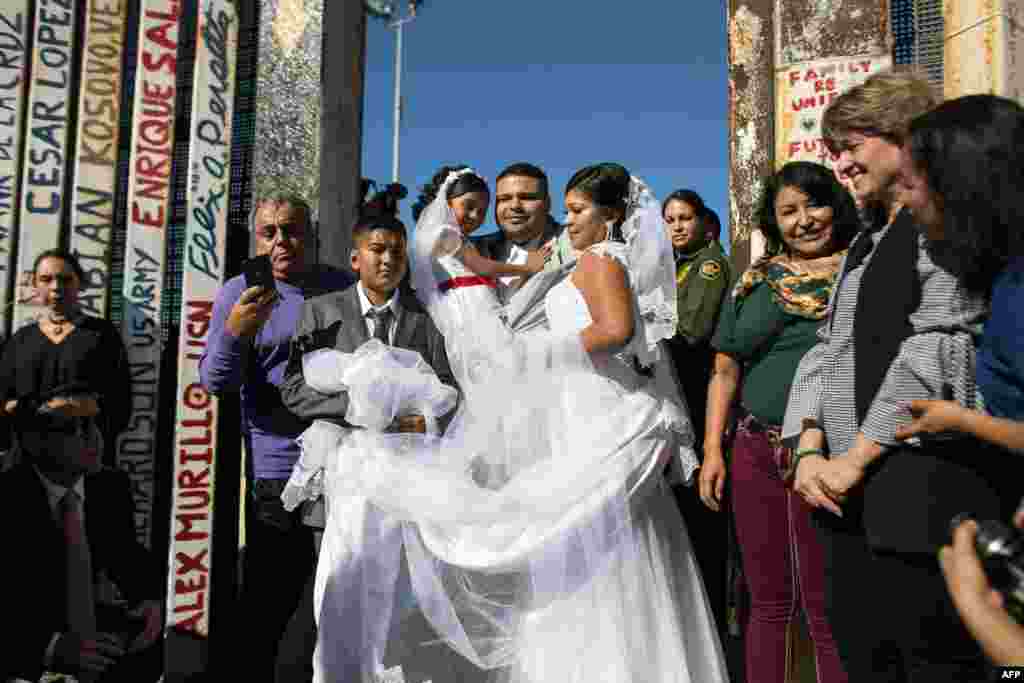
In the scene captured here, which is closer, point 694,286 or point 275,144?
point 694,286

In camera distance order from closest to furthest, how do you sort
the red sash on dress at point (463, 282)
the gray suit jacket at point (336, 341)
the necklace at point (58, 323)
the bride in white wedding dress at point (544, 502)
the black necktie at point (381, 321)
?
1. the bride in white wedding dress at point (544, 502)
2. the gray suit jacket at point (336, 341)
3. the black necktie at point (381, 321)
4. the red sash on dress at point (463, 282)
5. the necklace at point (58, 323)

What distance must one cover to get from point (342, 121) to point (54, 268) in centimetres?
148

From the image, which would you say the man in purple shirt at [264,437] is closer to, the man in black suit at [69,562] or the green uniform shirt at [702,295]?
the man in black suit at [69,562]

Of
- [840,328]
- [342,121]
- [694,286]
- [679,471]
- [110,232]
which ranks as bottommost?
[679,471]

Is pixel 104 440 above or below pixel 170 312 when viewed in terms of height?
below

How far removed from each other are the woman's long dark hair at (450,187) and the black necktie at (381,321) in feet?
2.05

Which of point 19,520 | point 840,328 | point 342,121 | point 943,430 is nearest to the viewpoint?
point 943,430

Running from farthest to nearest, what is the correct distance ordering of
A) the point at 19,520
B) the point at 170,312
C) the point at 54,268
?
the point at 170,312
the point at 54,268
the point at 19,520

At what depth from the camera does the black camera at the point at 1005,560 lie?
3.28 ft

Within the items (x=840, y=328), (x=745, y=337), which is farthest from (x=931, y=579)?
(x=745, y=337)

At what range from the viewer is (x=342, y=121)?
4234 mm

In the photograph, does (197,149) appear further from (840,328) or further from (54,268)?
(840,328)

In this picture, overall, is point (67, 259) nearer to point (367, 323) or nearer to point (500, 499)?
point (367, 323)

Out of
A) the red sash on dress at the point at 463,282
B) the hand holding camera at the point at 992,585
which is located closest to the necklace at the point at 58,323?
the red sash on dress at the point at 463,282
